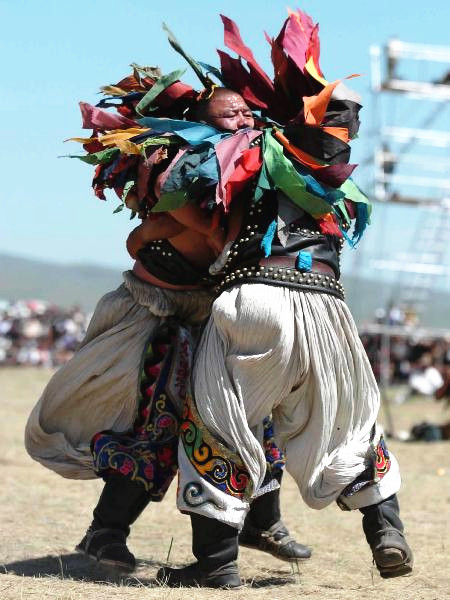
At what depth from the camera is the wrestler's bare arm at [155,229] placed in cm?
447

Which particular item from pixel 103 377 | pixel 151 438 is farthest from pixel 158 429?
pixel 103 377

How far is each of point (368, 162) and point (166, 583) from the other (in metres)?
12.7

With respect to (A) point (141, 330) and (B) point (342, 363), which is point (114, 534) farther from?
(B) point (342, 363)

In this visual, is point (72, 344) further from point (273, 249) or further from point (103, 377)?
point (273, 249)

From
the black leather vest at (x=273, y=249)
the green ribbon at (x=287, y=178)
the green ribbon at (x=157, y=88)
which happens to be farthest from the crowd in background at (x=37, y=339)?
the green ribbon at (x=287, y=178)

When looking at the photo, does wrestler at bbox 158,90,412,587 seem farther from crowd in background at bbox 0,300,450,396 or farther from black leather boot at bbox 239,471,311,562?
crowd in background at bbox 0,300,450,396

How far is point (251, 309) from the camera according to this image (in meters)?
4.04

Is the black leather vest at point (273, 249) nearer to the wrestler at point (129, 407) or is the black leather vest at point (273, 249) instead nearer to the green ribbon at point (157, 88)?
the wrestler at point (129, 407)

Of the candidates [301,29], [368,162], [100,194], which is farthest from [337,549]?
[368,162]

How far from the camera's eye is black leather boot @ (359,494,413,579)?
415 centimetres

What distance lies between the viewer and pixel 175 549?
17.3 feet

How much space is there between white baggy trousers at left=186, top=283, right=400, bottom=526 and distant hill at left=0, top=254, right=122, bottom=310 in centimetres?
8828

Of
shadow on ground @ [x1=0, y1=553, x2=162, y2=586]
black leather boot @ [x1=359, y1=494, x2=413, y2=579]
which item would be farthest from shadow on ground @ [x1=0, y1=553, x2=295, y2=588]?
black leather boot @ [x1=359, y1=494, x2=413, y2=579]

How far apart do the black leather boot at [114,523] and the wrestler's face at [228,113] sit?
4.71 ft
